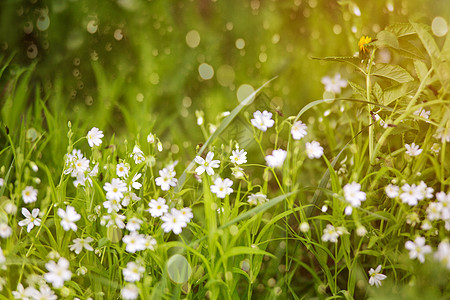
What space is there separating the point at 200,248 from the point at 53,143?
852 millimetres

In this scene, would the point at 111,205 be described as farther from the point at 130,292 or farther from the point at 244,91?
the point at 244,91

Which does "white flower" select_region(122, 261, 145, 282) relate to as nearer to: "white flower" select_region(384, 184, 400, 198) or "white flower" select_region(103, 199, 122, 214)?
"white flower" select_region(103, 199, 122, 214)

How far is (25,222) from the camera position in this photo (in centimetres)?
118

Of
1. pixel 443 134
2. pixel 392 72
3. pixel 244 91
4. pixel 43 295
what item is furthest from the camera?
pixel 244 91

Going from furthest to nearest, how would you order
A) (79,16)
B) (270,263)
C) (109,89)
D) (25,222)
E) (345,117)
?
1. (79,16)
2. (109,89)
3. (345,117)
4. (270,263)
5. (25,222)

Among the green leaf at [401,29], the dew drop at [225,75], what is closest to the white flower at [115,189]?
the green leaf at [401,29]

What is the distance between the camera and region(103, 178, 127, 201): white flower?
1.16m

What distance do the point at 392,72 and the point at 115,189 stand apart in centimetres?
83

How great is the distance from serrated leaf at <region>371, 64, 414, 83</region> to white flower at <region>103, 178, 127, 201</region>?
0.78 meters

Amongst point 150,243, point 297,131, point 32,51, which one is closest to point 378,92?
point 297,131

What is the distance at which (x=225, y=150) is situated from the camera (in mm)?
1338

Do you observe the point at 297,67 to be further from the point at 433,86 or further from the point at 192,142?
the point at 433,86

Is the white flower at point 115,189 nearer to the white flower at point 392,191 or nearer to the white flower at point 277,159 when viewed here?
the white flower at point 277,159

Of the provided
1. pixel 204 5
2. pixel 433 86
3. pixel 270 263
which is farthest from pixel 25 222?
pixel 204 5
